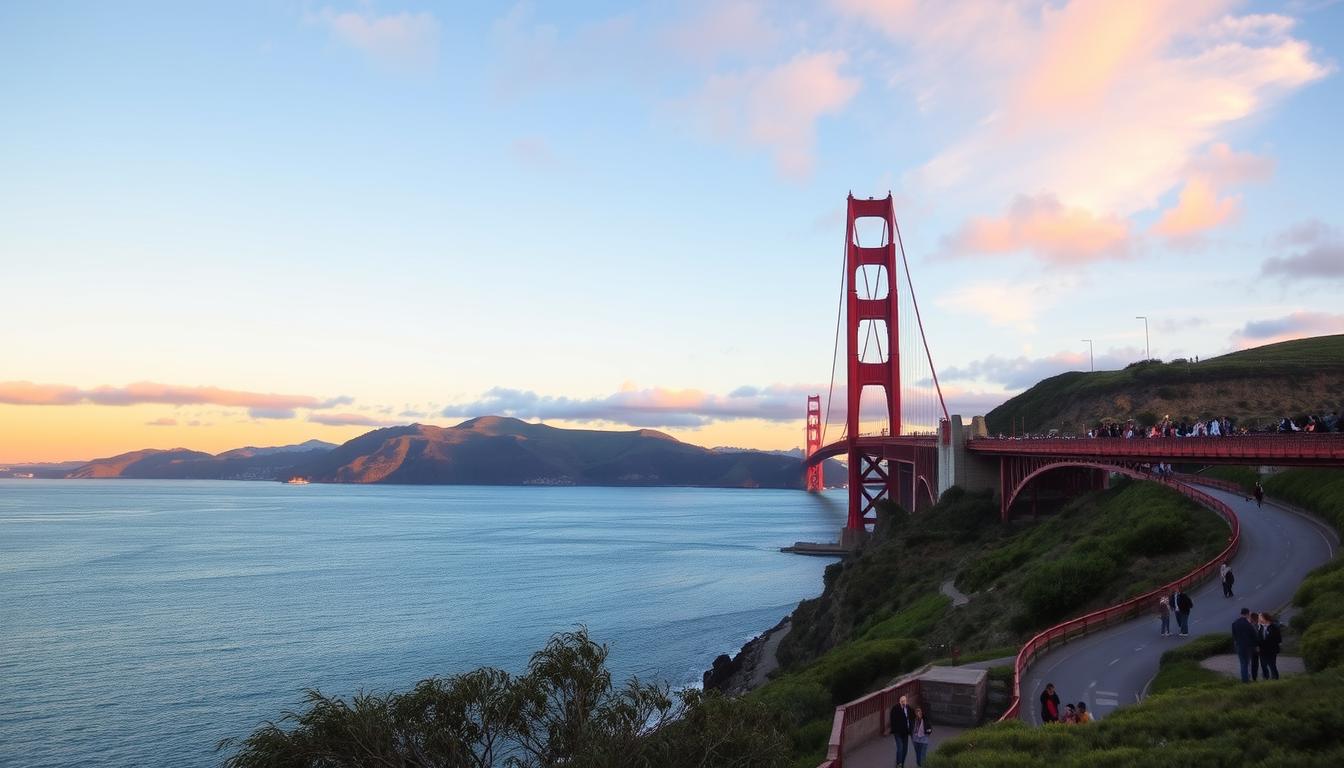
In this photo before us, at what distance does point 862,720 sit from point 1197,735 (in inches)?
198

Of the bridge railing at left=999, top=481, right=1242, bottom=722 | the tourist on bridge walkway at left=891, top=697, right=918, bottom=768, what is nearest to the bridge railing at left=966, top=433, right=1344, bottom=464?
the bridge railing at left=999, top=481, right=1242, bottom=722

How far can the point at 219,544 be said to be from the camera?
105 m

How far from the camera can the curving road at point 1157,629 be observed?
57.6 ft

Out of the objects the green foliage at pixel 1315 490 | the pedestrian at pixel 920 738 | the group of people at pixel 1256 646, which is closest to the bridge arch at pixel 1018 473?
the green foliage at pixel 1315 490

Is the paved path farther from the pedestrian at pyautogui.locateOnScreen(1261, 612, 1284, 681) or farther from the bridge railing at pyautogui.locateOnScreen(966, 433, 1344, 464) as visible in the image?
the pedestrian at pyautogui.locateOnScreen(1261, 612, 1284, 681)

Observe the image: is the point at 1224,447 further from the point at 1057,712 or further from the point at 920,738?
the point at 920,738

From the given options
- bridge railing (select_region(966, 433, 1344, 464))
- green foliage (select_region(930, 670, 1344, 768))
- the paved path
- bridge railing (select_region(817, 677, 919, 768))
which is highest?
bridge railing (select_region(966, 433, 1344, 464))

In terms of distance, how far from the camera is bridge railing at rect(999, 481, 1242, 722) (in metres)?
18.6

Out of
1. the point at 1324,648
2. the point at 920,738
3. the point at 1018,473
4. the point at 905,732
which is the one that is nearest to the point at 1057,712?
the point at 920,738

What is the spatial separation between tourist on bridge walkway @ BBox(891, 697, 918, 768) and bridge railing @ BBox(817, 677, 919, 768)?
819mm

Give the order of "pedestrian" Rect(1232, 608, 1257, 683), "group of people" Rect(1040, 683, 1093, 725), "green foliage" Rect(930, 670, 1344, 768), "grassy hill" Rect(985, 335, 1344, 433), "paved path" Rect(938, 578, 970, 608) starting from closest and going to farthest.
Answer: "green foliage" Rect(930, 670, 1344, 768) < "group of people" Rect(1040, 683, 1093, 725) < "pedestrian" Rect(1232, 608, 1257, 683) < "paved path" Rect(938, 578, 970, 608) < "grassy hill" Rect(985, 335, 1344, 433)

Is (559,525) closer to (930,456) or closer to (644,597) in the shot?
(644,597)

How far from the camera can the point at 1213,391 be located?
8612 centimetres

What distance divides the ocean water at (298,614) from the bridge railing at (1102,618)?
21866 mm
